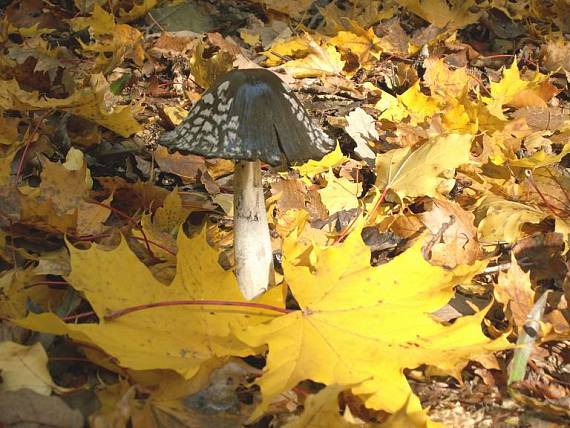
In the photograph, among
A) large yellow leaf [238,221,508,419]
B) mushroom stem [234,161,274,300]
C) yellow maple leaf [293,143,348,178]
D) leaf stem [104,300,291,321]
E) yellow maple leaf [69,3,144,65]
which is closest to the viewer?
large yellow leaf [238,221,508,419]

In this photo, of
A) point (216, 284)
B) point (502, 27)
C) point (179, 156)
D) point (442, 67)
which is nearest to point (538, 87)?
point (442, 67)

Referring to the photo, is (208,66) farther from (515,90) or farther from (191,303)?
(191,303)

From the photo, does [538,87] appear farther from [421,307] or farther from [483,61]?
[421,307]

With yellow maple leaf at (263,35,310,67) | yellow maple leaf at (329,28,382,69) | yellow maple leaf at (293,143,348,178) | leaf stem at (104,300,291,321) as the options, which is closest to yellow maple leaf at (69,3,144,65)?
yellow maple leaf at (263,35,310,67)

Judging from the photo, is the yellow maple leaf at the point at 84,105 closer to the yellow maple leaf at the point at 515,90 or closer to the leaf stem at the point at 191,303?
the leaf stem at the point at 191,303

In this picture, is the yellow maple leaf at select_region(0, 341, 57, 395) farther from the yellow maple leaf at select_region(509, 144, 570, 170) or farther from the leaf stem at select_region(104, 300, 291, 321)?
the yellow maple leaf at select_region(509, 144, 570, 170)

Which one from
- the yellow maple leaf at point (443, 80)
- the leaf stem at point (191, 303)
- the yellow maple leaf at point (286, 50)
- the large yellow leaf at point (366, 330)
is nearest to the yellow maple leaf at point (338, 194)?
the large yellow leaf at point (366, 330)
